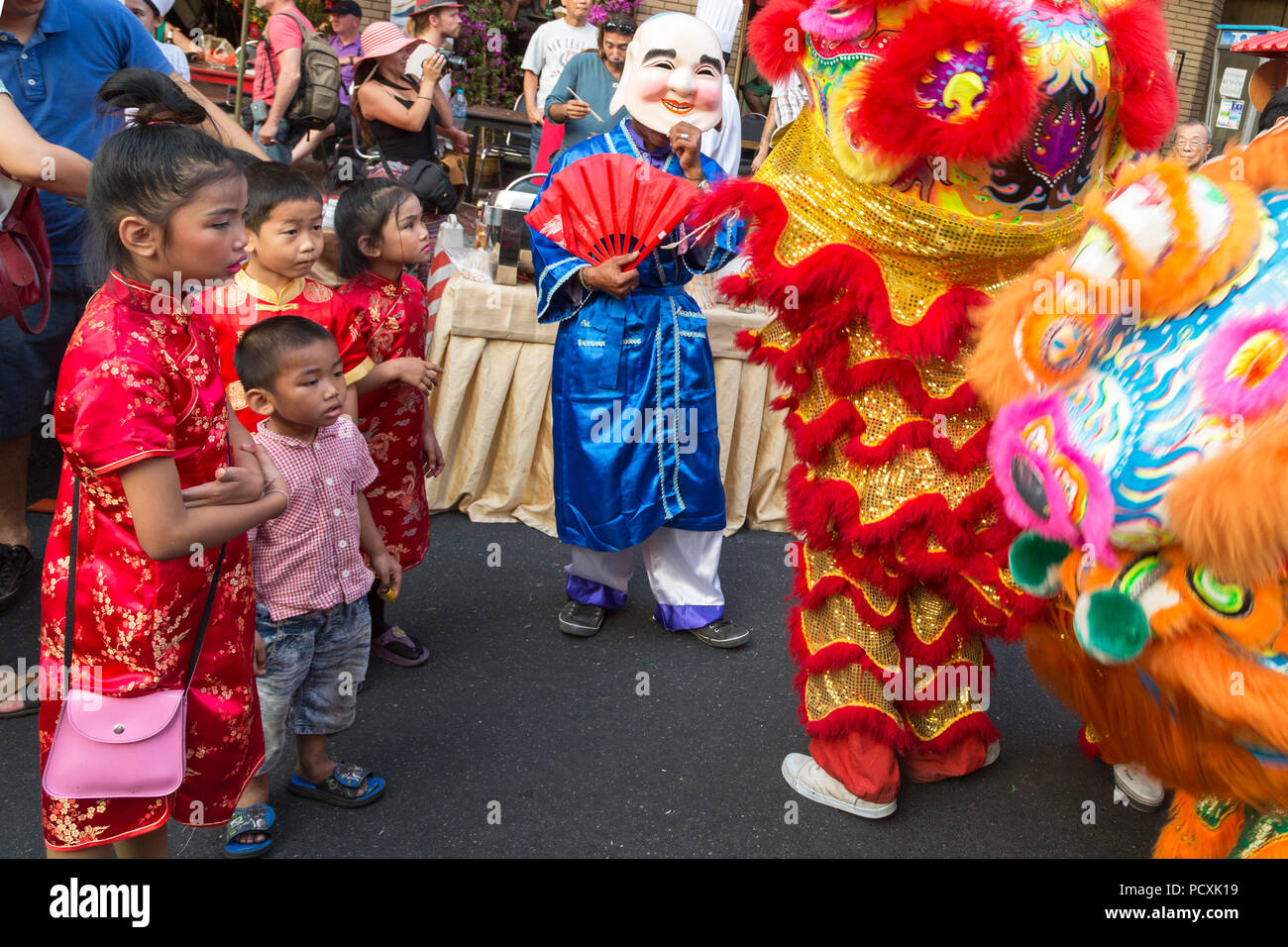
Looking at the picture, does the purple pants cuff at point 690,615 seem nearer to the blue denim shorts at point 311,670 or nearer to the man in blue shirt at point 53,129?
the blue denim shorts at point 311,670

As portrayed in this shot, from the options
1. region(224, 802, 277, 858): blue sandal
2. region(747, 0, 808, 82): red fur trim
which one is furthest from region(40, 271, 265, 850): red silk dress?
region(747, 0, 808, 82): red fur trim

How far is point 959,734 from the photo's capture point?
230 cm

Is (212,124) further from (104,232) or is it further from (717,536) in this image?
(717,536)

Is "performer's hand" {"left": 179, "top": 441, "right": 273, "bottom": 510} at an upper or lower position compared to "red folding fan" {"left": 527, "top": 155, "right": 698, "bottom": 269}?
lower

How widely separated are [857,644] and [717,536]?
3.26 feet

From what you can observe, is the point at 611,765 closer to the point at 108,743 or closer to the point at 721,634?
the point at 721,634

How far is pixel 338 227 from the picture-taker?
259cm

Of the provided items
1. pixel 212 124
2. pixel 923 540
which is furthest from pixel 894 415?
pixel 212 124

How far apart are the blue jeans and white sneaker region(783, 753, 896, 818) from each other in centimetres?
224

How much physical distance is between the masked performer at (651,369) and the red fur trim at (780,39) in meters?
0.55

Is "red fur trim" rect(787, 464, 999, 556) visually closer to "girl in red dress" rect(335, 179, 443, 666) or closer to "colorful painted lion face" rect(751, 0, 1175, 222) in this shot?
"colorful painted lion face" rect(751, 0, 1175, 222)

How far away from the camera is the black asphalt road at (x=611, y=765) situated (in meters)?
2.14

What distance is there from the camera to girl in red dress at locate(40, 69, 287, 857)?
1.46 meters

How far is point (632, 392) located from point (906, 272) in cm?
105
